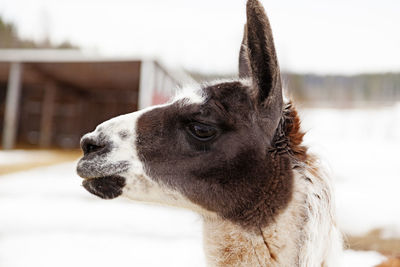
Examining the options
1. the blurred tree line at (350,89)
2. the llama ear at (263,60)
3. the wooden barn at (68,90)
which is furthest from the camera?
the blurred tree line at (350,89)

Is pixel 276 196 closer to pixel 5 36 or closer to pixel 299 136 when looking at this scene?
pixel 299 136

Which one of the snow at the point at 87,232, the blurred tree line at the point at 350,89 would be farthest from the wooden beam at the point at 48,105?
the blurred tree line at the point at 350,89

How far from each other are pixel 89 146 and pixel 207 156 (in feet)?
1.99

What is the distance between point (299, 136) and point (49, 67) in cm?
1306

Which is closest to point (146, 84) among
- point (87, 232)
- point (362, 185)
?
point (362, 185)

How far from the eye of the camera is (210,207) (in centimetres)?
178

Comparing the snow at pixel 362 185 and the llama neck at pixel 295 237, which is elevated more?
the llama neck at pixel 295 237

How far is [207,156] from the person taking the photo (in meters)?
1.76

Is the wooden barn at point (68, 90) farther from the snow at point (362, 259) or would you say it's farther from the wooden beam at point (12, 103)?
the snow at point (362, 259)

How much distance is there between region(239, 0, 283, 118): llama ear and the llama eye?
11.3 inches

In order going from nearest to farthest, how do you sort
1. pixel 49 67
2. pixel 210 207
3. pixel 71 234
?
pixel 210 207, pixel 71 234, pixel 49 67

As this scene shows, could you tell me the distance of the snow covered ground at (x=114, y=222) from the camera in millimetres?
3227

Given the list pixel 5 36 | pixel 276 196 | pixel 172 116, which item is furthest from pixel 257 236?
pixel 5 36

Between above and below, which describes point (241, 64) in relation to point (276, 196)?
above
